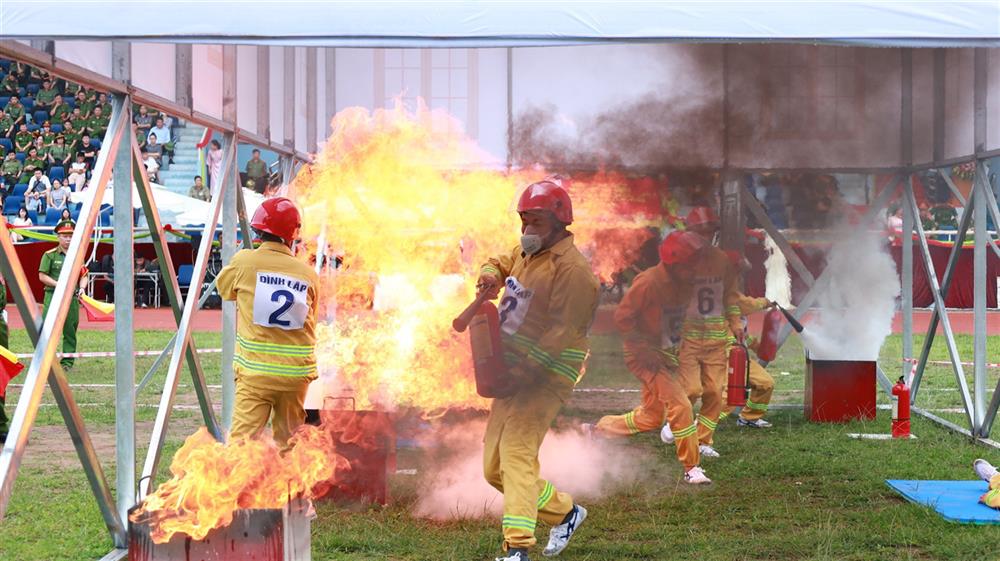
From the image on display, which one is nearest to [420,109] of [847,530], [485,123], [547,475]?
[485,123]

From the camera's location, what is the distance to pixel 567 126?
10398mm

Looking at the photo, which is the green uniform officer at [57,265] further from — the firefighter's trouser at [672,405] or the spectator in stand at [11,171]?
the spectator in stand at [11,171]

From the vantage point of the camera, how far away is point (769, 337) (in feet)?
37.8

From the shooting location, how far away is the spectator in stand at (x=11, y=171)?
88.3 feet

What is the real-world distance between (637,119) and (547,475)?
391 centimetres

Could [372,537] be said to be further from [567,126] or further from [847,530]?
[567,126]

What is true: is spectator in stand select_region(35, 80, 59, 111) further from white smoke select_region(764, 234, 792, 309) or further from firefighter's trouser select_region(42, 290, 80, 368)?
white smoke select_region(764, 234, 792, 309)

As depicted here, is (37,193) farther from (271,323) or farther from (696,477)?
(696,477)

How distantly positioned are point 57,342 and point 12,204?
74.3 feet

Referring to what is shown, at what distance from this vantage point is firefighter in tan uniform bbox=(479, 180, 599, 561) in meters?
5.60

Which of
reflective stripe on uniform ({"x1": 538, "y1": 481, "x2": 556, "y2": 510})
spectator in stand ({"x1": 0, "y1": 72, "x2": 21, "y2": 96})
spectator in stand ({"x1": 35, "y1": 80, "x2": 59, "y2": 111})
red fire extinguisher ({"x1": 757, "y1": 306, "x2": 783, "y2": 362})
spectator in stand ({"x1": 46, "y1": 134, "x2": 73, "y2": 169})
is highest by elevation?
spectator in stand ({"x1": 0, "y1": 72, "x2": 21, "y2": 96})

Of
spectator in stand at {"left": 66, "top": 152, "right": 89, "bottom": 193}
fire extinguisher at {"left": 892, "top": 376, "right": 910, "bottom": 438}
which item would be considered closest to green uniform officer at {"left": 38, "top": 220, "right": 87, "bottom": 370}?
fire extinguisher at {"left": 892, "top": 376, "right": 910, "bottom": 438}

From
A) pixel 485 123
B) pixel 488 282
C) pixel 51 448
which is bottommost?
pixel 51 448

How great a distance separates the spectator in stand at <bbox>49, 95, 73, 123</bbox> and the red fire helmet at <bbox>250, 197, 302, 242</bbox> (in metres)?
23.9
